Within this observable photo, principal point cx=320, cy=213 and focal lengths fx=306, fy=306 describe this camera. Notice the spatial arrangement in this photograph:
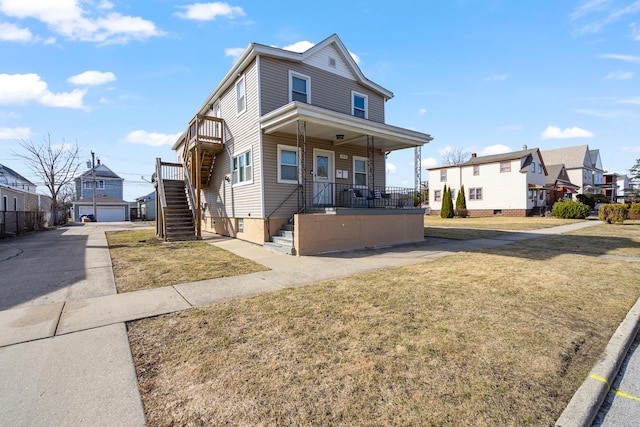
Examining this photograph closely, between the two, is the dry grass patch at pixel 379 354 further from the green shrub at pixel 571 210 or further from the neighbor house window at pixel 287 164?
the green shrub at pixel 571 210

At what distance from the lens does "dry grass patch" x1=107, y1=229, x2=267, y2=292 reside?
6.04 metres

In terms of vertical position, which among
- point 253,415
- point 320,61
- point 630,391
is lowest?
point 630,391

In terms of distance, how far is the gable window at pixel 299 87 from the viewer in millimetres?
11641

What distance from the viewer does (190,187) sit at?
14125 millimetres

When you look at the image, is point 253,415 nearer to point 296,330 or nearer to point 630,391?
point 296,330

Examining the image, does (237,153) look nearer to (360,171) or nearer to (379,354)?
(360,171)

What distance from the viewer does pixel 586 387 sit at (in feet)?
8.34

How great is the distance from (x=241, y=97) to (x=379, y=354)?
11.6 metres

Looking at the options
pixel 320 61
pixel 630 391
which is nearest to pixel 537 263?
pixel 630 391

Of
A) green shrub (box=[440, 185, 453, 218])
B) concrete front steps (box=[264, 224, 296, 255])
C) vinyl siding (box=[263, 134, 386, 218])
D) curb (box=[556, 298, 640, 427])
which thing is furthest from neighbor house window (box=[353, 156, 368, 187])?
green shrub (box=[440, 185, 453, 218])

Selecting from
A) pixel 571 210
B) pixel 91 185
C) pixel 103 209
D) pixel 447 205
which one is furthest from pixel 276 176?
pixel 91 185

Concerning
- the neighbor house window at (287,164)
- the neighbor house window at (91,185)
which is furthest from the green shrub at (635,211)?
the neighbor house window at (91,185)

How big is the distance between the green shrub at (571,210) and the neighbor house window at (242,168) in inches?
1098

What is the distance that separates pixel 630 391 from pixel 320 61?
12779 millimetres
